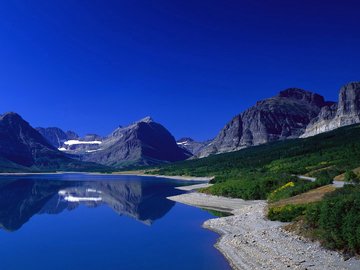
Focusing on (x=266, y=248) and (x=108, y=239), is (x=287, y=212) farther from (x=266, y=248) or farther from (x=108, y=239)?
(x=108, y=239)

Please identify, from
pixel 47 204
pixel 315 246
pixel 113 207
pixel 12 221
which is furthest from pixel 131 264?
pixel 47 204

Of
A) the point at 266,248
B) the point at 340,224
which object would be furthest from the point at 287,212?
the point at 340,224

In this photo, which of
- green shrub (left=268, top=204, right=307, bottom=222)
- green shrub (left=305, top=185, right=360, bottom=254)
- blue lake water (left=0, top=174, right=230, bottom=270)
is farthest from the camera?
green shrub (left=268, top=204, right=307, bottom=222)

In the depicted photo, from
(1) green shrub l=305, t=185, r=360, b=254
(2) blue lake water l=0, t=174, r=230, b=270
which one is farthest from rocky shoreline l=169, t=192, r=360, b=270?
(2) blue lake water l=0, t=174, r=230, b=270

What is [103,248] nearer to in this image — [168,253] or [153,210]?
[168,253]

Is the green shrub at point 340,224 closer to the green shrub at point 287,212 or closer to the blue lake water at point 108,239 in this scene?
the green shrub at point 287,212

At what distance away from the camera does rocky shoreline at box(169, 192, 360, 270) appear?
2950cm

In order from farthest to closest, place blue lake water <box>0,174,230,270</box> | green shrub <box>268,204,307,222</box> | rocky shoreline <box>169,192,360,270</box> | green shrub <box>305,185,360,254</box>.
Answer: green shrub <box>268,204,307,222</box>, blue lake water <box>0,174,230,270</box>, rocky shoreline <box>169,192,360,270</box>, green shrub <box>305,185,360,254</box>

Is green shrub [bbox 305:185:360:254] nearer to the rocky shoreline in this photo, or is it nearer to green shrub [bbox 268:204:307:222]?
the rocky shoreline

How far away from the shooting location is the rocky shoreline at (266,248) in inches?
1161

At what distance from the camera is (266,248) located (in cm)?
3638

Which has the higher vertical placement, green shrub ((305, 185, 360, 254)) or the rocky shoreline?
green shrub ((305, 185, 360, 254))

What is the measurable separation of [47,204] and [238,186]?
46664 millimetres

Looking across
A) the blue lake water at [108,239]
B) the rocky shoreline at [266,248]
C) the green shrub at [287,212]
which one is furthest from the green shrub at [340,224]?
the blue lake water at [108,239]
